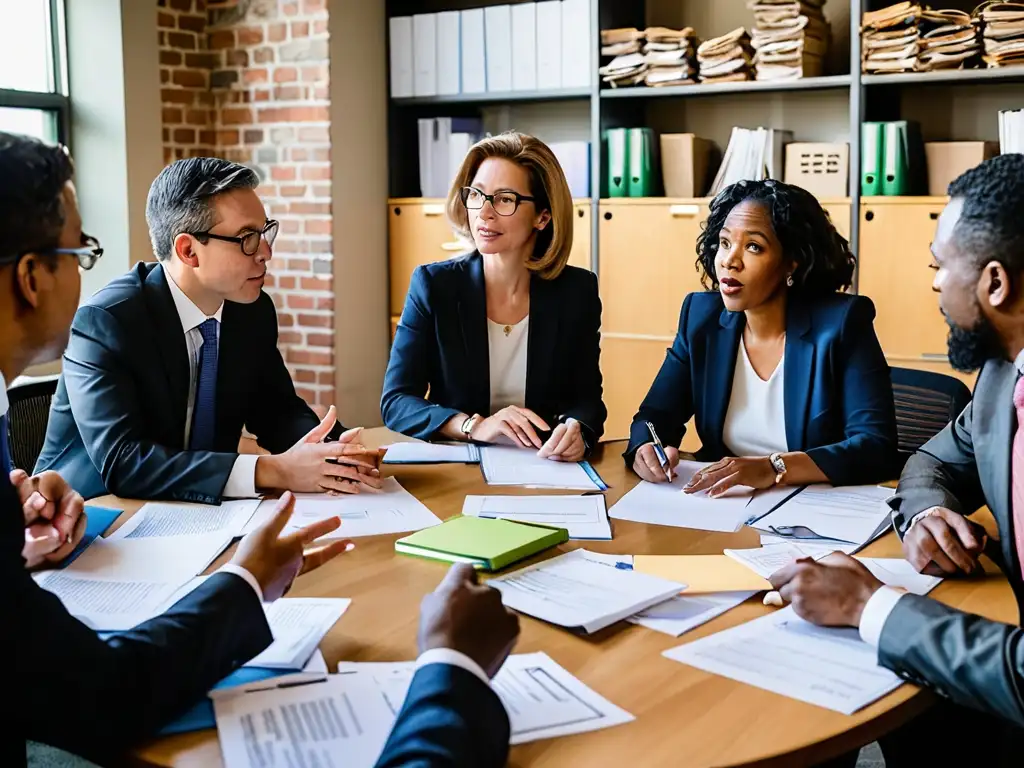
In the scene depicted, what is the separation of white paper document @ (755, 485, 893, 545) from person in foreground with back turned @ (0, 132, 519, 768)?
2.63ft

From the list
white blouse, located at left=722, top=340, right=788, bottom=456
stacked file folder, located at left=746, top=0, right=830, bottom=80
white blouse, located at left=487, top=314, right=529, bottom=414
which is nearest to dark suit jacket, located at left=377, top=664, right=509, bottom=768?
white blouse, located at left=722, top=340, right=788, bottom=456

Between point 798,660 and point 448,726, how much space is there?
1.70 feet

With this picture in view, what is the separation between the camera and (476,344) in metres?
2.82

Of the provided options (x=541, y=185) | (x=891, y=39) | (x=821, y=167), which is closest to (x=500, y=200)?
(x=541, y=185)

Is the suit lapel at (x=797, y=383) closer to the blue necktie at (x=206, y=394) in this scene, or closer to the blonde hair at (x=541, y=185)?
the blonde hair at (x=541, y=185)

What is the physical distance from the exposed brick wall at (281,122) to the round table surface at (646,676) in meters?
2.94

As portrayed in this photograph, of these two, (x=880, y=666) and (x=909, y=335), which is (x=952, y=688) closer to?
(x=880, y=666)

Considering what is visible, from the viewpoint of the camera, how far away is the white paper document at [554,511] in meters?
1.90

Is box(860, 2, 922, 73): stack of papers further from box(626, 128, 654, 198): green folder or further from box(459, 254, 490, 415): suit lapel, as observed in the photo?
box(459, 254, 490, 415): suit lapel

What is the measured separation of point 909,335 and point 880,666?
9.14 feet

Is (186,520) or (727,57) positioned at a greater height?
(727,57)

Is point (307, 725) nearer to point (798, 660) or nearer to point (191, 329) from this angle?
point (798, 660)

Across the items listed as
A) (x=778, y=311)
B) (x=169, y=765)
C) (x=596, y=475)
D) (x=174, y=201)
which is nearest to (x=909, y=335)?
(x=778, y=311)

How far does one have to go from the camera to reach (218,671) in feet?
4.10
